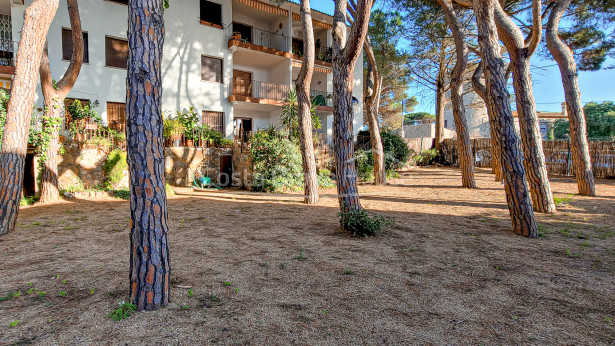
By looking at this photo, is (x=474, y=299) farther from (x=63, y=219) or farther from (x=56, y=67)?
(x=56, y=67)

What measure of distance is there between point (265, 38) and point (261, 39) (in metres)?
0.41

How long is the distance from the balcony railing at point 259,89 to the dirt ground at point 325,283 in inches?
460

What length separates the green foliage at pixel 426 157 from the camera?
18.0 meters

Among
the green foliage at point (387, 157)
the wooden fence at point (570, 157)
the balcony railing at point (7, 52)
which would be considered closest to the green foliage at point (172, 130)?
the balcony railing at point (7, 52)

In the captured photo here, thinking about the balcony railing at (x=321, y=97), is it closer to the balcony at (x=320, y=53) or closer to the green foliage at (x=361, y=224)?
the balcony at (x=320, y=53)

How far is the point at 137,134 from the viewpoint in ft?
7.42

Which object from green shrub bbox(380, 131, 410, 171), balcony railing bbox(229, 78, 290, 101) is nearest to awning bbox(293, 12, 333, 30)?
balcony railing bbox(229, 78, 290, 101)

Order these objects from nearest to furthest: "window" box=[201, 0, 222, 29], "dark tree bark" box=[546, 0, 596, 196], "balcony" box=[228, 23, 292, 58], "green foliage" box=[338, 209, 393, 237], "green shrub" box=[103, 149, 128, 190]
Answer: "green foliage" box=[338, 209, 393, 237], "dark tree bark" box=[546, 0, 596, 196], "green shrub" box=[103, 149, 128, 190], "window" box=[201, 0, 222, 29], "balcony" box=[228, 23, 292, 58]

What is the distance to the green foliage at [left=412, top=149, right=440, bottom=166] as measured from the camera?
1798cm

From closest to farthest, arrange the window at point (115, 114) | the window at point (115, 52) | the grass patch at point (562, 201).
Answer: the grass patch at point (562, 201), the window at point (115, 114), the window at point (115, 52)

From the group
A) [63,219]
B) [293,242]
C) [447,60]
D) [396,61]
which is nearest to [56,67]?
[63,219]

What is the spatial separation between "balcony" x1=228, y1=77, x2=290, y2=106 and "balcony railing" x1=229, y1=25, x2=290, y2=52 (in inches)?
85.8

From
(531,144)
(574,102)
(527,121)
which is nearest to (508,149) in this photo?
(531,144)

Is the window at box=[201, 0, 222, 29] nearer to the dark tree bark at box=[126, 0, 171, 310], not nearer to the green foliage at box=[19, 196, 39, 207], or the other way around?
the green foliage at box=[19, 196, 39, 207]
